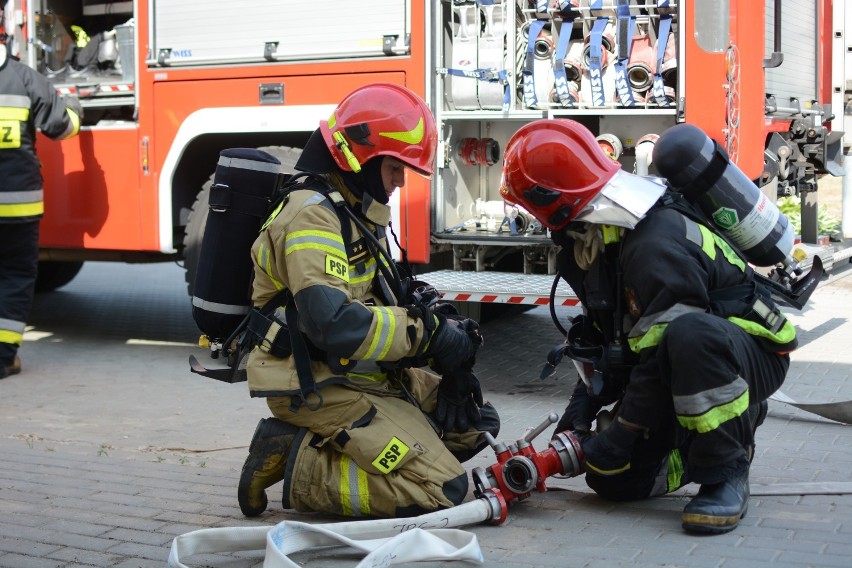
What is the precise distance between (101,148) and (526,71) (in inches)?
110

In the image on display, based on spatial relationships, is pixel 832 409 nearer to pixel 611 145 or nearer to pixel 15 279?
pixel 611 145

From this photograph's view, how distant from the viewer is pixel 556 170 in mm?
3713

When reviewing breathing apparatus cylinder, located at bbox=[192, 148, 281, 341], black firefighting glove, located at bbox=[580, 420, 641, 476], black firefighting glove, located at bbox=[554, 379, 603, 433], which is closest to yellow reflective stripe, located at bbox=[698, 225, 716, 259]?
black firefighting glove, located at bbox=[580, 420, 641, 476]

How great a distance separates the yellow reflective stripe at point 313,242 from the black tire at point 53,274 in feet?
22.5

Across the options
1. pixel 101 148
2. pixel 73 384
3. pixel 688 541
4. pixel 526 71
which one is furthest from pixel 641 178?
pixel 101 148

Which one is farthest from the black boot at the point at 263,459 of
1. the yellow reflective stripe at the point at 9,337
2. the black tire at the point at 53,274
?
the black tire at the point at 53,274

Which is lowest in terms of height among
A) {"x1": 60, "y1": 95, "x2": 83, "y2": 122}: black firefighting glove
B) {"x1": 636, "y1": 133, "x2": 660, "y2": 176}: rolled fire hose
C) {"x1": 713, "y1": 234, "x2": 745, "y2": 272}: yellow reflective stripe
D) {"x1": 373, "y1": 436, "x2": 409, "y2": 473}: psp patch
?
{"x1": 373, "y1": 436, "x2": 409, "y2": 473}: psp patch

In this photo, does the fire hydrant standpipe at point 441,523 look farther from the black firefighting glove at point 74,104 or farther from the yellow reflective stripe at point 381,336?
the black firefighting glove at point 74,104

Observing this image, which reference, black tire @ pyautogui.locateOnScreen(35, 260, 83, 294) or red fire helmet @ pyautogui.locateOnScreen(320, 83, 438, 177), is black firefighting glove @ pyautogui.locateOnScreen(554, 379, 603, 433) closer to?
red fire helmet @ pyautogui.locateOnScreen(320, 83, 438, 177)

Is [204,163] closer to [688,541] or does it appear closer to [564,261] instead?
[564,261]

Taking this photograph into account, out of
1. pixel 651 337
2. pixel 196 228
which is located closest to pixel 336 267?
pixel 651 337

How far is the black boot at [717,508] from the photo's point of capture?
3.50 m

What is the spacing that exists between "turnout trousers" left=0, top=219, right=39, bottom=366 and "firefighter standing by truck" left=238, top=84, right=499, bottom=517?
10.8 feet

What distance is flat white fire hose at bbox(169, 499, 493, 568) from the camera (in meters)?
3.19
